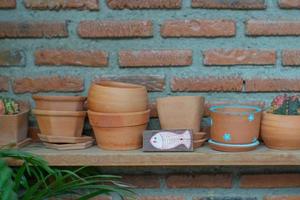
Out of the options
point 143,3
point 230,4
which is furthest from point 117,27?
point 230,4

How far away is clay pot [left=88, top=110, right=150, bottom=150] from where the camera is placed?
3.65ft

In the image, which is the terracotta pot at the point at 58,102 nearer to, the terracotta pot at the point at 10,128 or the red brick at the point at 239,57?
the terracotta pot at the point at 10,128

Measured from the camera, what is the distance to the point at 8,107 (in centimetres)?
116

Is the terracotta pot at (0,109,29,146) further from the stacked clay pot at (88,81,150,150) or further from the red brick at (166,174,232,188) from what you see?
the red brick at (166,174,232,188)

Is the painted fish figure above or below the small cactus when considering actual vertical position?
below

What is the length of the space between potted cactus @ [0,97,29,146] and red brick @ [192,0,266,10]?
62 cm

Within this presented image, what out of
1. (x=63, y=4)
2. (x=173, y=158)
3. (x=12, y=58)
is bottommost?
(x=173, y=158)

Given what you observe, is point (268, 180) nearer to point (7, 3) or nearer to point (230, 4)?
point (230, 4)

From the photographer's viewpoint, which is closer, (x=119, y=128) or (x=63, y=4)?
(x=119, y=128)

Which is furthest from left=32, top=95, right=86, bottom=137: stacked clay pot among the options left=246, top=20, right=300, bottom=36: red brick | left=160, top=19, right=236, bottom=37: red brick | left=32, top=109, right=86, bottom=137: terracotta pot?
left=246, top=20, right=300, bottom=36: red brick

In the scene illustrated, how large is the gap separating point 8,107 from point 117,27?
0.40 m

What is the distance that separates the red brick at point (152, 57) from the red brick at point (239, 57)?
0.23 ft

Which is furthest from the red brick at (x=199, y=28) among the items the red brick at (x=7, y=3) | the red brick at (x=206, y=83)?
the red brick at (x=7, y=3)

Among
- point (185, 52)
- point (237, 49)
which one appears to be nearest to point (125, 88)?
point (185, 52)
